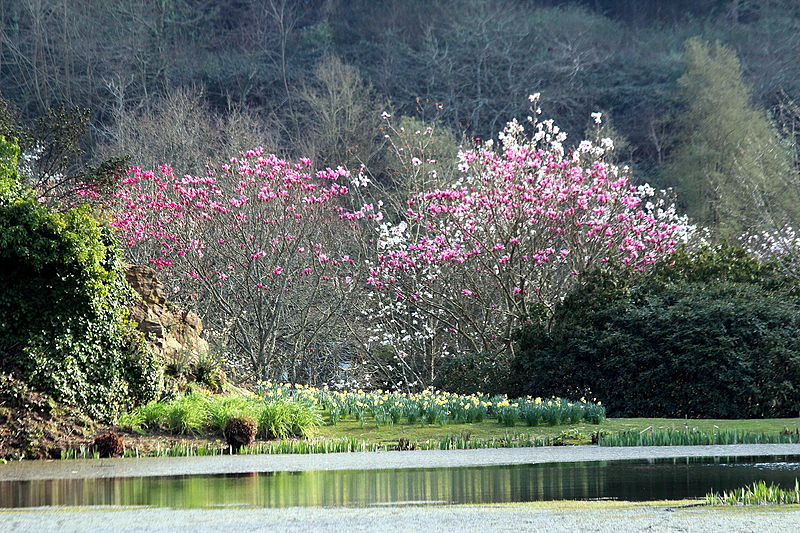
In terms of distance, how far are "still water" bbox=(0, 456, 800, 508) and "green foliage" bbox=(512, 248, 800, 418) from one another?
15.6 ft

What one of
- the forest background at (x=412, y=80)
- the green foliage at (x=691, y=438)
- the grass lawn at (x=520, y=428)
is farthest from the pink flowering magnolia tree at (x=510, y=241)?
the forest background at (x=412, y=80)

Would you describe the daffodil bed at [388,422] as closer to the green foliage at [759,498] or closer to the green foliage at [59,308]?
the green foliage at [59,308]

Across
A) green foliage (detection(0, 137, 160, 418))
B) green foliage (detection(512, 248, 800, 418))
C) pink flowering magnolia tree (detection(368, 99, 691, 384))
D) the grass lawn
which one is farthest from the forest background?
green foliage (detection(0, 137, 160, 418))

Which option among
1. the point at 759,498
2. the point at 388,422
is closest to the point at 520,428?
the point at 388,422

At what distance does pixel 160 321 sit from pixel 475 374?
5.40 metres

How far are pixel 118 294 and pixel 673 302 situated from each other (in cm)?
841

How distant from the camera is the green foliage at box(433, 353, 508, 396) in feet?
50.8

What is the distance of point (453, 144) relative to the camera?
32469 mm

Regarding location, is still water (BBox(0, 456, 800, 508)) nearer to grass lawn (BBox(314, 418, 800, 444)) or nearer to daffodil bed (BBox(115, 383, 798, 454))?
daffodil bed (BBox(115, 383, 798, 454))

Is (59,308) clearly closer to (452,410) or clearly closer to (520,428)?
(452,410)

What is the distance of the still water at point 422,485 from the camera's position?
6.63 metres

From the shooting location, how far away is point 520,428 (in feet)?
39.3

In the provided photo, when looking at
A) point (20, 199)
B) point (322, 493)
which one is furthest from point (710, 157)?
point (322, 493)

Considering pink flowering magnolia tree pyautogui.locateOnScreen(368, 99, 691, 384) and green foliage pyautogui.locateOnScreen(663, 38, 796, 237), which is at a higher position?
green foliage pyautogui.locateOnScreen(663, 38, 796, 237)
